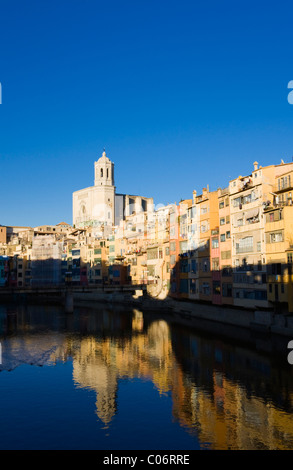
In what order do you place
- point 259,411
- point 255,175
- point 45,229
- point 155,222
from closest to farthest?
point 259,411 < point 255,175 < point 155,222 < point 45,229

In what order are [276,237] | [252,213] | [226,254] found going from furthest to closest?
[226,254]
[252,213]
[276,237]

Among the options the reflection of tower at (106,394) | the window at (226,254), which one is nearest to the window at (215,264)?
the window at (226,254)

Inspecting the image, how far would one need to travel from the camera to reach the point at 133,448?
20.7m

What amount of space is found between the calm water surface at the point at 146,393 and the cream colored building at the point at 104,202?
12367 centimetres

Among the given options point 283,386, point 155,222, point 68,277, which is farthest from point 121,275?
point 283,386

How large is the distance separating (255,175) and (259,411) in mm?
31297

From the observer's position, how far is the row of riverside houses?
46406 mm

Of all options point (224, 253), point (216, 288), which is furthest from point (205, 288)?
point (224, 253)

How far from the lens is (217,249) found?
59.7 m

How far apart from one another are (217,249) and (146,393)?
33066mm

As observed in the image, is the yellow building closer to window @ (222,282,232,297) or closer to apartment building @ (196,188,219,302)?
window @ (222,282,232,297)

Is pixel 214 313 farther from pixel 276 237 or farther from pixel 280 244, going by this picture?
pixel 280 244

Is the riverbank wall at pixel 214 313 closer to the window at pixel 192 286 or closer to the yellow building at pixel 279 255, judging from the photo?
the yellow building at pixel 279 255
